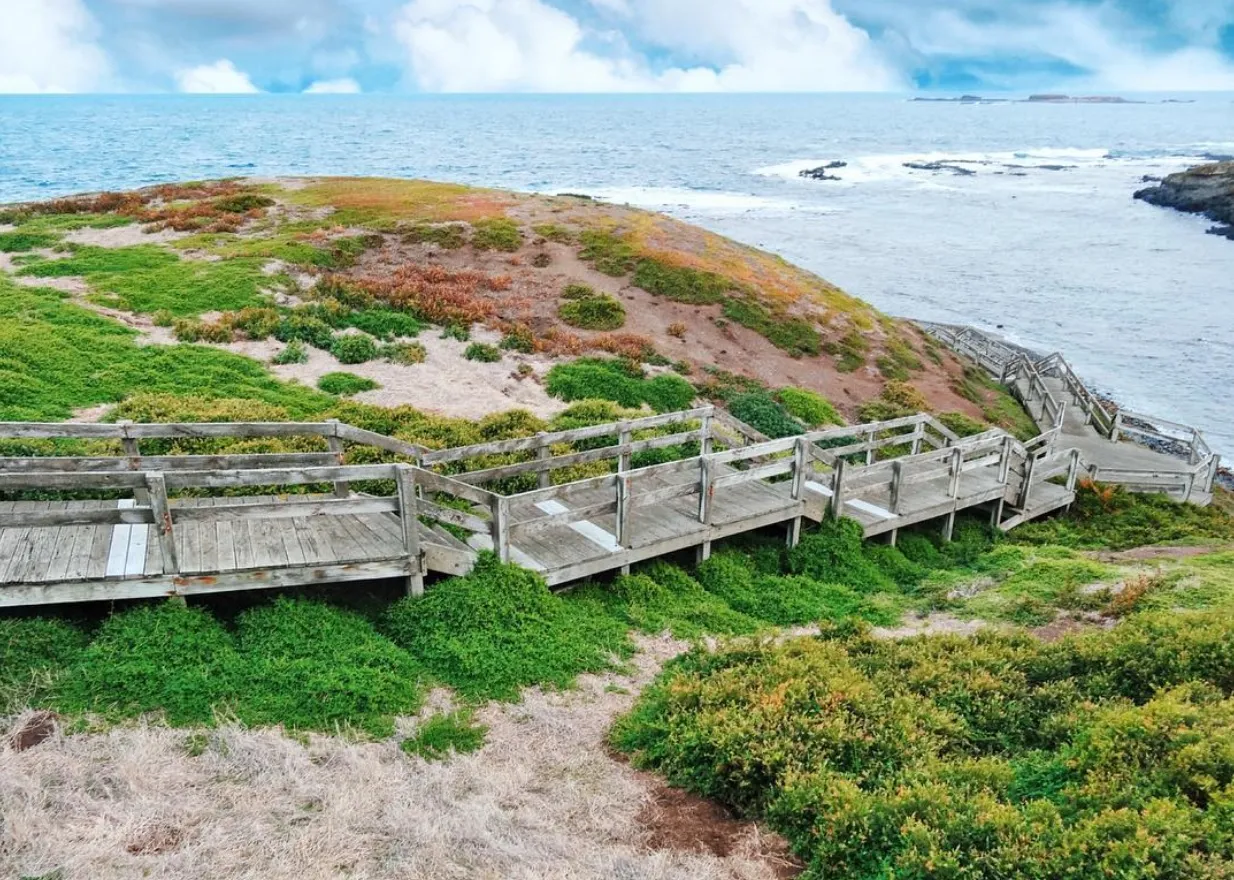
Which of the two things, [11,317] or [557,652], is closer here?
[557,652]

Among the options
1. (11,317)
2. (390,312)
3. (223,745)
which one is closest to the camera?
(223,745)

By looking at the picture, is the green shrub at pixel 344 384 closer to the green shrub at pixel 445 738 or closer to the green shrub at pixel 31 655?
the green shrub at pixel 31 655

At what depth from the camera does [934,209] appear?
100688mm

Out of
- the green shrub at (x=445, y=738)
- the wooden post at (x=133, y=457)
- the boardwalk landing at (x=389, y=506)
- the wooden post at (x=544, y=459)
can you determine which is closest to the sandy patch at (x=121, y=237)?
the boardwalk landing at (x=389, y=506)

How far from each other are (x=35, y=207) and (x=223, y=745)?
3650cm

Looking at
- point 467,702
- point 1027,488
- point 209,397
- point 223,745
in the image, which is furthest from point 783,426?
point 223,745

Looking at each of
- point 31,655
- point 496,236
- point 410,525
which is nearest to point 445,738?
point 410,525

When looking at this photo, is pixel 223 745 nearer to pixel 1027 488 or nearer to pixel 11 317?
pixel 1027 488

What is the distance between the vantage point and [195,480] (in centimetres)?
941

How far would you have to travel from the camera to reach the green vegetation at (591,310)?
2764 centimetres

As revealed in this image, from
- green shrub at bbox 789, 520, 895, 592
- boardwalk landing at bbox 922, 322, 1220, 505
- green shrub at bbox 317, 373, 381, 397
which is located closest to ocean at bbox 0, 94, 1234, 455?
boardwalk landing at bbox 922, 322, 1220, 505

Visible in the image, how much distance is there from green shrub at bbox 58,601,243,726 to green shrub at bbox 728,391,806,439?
15.7 meters

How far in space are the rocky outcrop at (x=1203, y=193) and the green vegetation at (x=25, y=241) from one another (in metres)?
93.5

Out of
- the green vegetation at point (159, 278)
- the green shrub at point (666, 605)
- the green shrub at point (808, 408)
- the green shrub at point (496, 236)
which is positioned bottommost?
the green shrub at point (808, 408)
